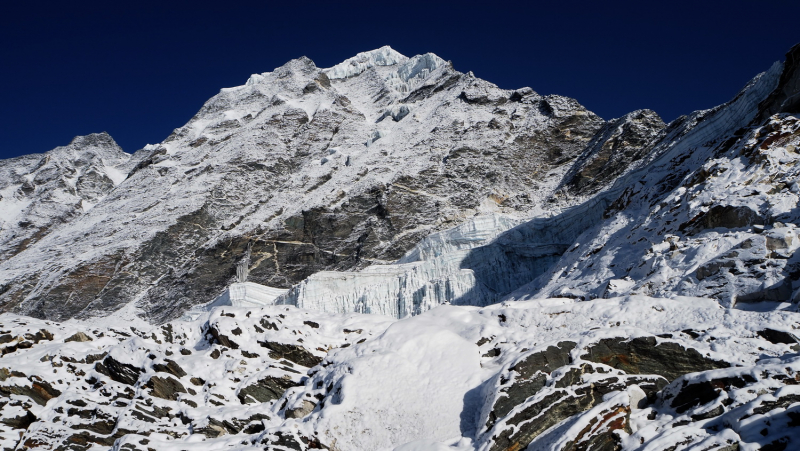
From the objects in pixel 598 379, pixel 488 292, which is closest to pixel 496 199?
pixel 488 292

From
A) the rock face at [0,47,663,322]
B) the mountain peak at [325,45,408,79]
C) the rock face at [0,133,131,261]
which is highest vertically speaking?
the mountain peak at [325,45,408,79]

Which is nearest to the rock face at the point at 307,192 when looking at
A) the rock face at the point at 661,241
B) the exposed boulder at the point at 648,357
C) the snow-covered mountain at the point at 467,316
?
the snow-covered mountain at the point at 467,316

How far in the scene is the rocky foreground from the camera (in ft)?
43.0

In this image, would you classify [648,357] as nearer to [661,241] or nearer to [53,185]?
[661,241]

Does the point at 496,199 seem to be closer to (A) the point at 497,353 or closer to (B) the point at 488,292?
(B) the point at 488,292

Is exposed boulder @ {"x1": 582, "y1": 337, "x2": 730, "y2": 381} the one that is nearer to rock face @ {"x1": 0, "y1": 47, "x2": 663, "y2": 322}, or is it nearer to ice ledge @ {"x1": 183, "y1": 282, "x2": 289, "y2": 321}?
ice ledge @ {"x1": 183, "y1": 282, "x2": 289, "y2": 321}

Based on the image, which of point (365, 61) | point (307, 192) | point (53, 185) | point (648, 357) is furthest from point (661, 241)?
point (53, 185)

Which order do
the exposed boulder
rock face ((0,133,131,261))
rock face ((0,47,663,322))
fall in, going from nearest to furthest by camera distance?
1. the exposed boulder
2. rock face ((0,47,663,322))
3. rock face ((0,133,131,261))

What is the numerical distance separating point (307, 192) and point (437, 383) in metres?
65.4

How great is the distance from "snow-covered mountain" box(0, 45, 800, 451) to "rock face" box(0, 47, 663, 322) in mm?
443

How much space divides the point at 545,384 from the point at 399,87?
374ft

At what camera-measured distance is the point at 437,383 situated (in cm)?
1844

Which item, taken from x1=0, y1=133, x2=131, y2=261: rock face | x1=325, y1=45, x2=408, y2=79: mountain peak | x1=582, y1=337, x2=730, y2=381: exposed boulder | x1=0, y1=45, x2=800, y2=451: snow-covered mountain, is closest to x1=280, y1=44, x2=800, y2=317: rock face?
x1=0, y1=45, x2=800, y2=451: snow-covered mountain

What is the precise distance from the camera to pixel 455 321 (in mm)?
22297
